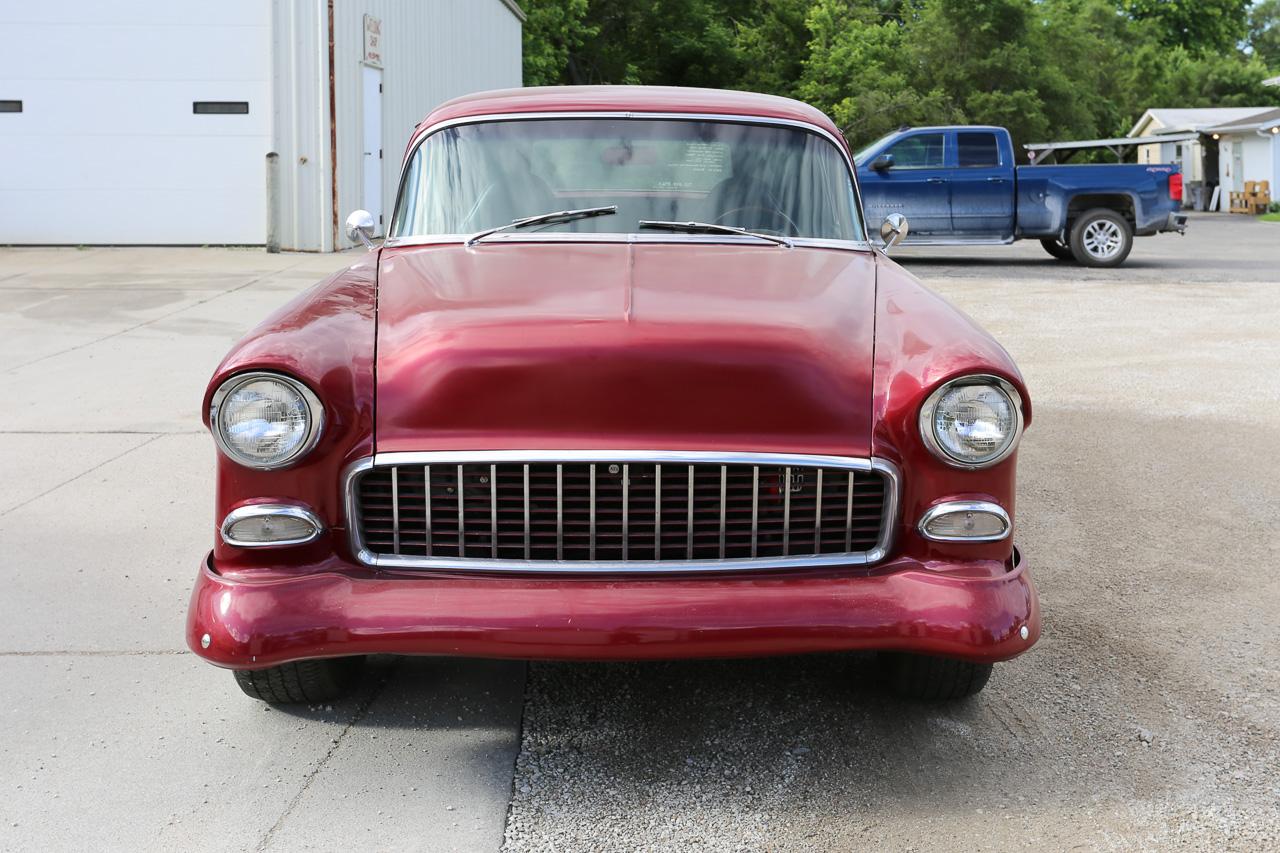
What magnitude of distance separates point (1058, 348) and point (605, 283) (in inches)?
307

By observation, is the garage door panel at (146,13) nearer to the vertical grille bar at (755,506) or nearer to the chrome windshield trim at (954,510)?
the vertical grille bar at (755,506)

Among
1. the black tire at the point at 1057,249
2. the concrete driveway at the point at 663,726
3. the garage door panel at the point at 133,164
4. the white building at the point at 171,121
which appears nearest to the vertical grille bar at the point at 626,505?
the concrete driveway at the point at 663,726

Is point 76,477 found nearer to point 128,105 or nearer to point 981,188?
point 128,105

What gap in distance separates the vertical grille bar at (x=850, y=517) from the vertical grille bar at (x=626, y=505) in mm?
515

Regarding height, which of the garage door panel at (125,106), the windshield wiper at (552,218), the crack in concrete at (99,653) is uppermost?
the garage door panel at (125,106)

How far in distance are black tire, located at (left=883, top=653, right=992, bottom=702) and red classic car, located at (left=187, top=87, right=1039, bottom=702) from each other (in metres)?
0.42

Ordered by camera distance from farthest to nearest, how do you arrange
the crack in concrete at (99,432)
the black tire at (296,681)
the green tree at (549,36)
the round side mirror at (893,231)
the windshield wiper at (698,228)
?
the green tree at (549,36)
the crack in concrete at (99,432)
the round side mirror at (893,231)
the windshield wiper at (698,228)
the black tire at (296,681)

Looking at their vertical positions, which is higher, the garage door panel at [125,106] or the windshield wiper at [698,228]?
the garage door panel at [125,106]

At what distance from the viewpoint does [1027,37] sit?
41625 millimetres

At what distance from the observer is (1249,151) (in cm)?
4047

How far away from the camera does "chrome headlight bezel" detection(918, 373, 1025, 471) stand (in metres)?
3.24

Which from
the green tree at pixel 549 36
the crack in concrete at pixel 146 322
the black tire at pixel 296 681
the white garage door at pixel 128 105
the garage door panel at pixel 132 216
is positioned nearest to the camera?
the black tire at pixel 296 681

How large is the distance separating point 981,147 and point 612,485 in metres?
15.4

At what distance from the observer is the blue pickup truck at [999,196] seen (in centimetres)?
1727
